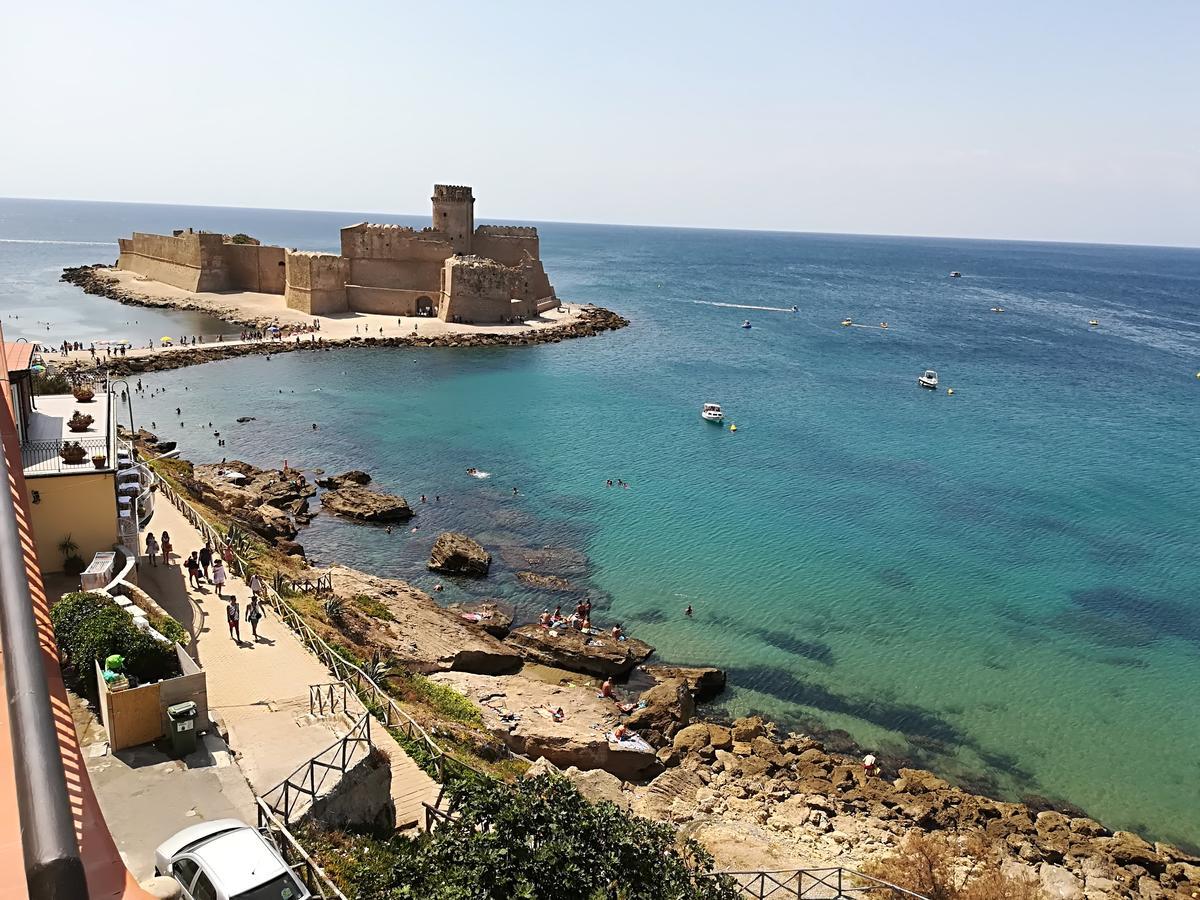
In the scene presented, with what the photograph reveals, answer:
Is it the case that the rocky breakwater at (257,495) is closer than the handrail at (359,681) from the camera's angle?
No

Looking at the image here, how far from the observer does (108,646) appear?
12.6m

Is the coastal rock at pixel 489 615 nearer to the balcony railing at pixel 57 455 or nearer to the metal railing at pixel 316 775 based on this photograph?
the balcony railing at pixel 57 455

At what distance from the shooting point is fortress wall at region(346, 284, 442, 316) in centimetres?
7669

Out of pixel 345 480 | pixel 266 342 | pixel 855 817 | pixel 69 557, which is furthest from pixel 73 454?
pixel 266 342

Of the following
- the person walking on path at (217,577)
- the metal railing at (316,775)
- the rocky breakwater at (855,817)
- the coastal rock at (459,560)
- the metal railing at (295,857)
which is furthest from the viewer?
the coastal rock at (459,560)

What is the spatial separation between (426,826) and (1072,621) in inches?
973

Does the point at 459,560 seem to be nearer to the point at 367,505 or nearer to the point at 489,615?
the point at 489,615

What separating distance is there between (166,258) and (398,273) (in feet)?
100

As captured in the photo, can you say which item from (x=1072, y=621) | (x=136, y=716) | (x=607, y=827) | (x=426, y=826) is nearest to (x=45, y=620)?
(x=607, y=827)

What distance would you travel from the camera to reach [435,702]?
19516 millimetres

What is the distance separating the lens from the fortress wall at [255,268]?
8350 cm

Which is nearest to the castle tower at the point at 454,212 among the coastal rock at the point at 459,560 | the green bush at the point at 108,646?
the coastal rock at the point at 459,560

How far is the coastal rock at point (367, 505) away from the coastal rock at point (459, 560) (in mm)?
4417

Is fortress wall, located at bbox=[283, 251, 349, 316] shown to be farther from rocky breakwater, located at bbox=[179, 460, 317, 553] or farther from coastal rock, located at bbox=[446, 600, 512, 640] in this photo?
coastal rock, located at bbox=[446, 600, 512, 640]
